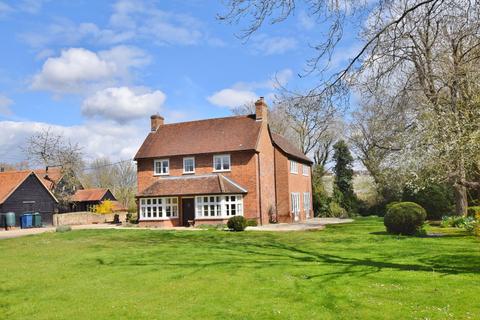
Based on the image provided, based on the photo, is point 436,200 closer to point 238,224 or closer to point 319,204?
point 319,204

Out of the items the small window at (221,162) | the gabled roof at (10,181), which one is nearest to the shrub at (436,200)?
the small window at (221,162)

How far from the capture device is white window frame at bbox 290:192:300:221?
38347mm

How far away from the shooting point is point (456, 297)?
923 centimetres

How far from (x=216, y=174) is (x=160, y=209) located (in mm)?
5286

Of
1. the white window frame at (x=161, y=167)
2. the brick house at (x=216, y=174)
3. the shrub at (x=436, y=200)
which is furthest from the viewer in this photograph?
the white window frame at (x=161, y=167)

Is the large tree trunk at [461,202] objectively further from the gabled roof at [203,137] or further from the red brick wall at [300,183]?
the gabled roof at [203,137]

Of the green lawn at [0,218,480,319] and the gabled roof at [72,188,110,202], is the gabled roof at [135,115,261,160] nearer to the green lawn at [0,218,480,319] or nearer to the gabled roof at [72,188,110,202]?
the green lawn at [0,218,480,319]

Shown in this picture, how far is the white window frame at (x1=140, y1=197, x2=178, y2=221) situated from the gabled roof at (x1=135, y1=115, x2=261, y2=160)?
396cm

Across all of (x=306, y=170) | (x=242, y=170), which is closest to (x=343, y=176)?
(x=306, y=170)

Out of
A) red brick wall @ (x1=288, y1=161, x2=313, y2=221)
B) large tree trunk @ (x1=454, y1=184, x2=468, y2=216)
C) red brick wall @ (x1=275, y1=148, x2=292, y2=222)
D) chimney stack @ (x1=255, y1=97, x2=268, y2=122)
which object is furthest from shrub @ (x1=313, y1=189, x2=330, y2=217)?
large tree trunk @ (x1=454, y1=184, x2=468, y2=216)

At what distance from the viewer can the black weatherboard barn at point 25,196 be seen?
4156 cm

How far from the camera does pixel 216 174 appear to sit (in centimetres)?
3556

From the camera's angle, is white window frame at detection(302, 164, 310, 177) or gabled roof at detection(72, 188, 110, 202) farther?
gabled roof at detection(72, 188, 110, 202)

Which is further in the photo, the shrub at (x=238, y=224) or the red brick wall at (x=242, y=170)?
the red brick wall at (x=242, y=170)
